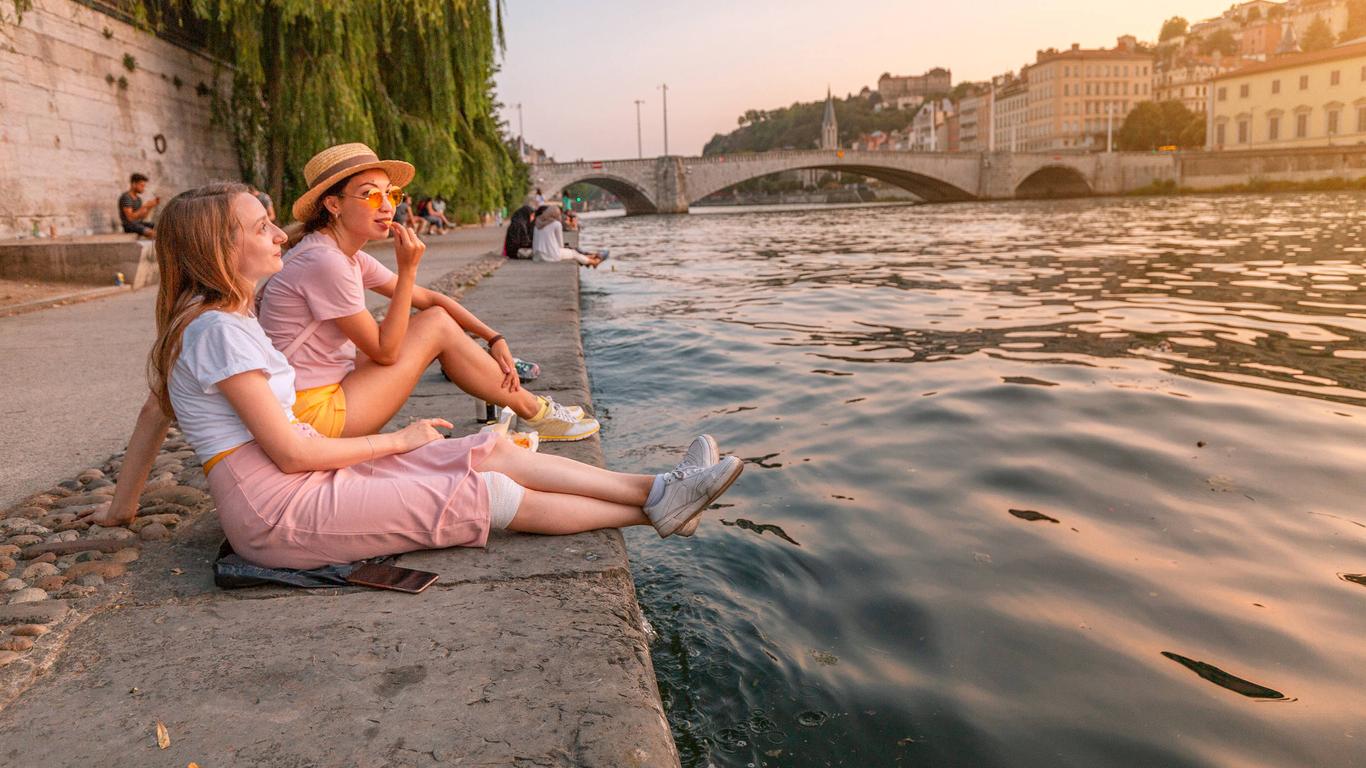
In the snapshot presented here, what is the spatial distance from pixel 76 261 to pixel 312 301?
847 cm

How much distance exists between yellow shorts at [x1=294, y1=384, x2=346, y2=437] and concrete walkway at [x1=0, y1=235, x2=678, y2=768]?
0.48 metres

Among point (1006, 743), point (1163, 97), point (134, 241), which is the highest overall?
point (1163, 97)

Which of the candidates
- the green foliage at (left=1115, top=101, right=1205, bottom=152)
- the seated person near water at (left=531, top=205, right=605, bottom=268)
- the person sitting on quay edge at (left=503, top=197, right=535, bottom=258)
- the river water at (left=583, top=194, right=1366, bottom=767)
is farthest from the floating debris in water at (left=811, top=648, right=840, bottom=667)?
the green foliage at (left=1115, top=101, right=1205, bottom=152)

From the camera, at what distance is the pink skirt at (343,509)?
7.18 feet

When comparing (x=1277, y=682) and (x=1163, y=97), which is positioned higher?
(x=1163, y=97)

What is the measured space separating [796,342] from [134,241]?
6.87 m

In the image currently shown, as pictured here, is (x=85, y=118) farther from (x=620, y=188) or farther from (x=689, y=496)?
(x=620, y=188)

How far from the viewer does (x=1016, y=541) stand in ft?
10.5

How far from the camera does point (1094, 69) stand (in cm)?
9112

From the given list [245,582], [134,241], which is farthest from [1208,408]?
[134,241]

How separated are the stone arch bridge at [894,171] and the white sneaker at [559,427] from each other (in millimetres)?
49720

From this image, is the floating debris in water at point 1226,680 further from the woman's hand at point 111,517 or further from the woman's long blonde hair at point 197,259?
the woman's hand at point 111,517

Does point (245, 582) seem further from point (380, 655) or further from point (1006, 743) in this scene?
point (1006, 743)

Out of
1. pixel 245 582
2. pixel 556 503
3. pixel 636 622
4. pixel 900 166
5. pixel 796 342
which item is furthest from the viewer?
pixel 900 166
